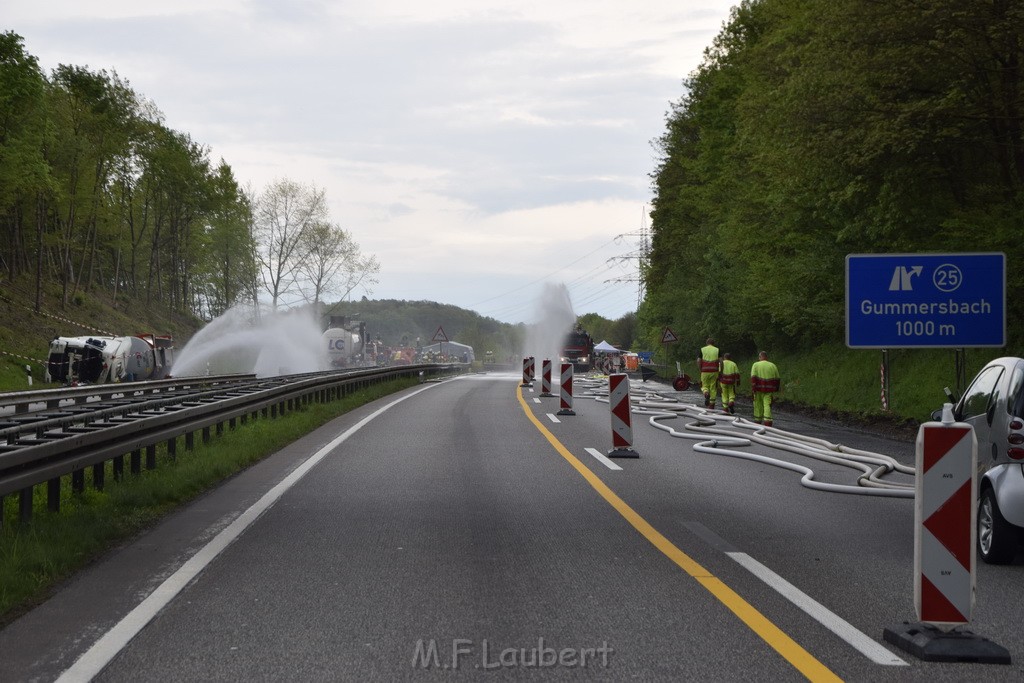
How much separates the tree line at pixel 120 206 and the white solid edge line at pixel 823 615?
4077cm

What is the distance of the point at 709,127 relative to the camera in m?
50.3

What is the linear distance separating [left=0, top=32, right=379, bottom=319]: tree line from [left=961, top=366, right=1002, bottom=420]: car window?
132ft

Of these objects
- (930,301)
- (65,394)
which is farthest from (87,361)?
(930,301)

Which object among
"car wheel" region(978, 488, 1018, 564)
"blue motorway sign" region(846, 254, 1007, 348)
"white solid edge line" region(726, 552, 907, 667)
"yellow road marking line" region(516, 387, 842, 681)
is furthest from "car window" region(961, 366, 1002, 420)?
"blue motorway sign" region(846, 254, 1007, 348)

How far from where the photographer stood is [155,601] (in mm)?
6199

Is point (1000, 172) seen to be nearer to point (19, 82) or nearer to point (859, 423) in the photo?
point (859, 423)

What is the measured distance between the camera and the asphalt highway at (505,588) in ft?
16.5

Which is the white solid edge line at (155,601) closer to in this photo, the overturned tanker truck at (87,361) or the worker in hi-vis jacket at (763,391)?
the worker in hi-vis jacket at (763,391)

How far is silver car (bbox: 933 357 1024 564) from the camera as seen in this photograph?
7453mm

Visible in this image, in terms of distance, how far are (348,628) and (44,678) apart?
1469 mm

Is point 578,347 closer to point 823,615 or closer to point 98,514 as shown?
point 98,514

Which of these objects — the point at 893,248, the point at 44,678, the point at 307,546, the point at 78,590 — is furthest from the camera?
the point at 893,248

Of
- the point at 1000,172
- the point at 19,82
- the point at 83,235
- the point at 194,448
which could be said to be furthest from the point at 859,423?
the point at 83,235

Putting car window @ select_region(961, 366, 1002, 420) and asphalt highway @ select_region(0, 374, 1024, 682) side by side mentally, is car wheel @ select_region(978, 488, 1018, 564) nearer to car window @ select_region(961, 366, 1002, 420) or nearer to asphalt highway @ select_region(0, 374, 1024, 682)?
asphalt highway @ select_region(0, 374, 1024, 682)
